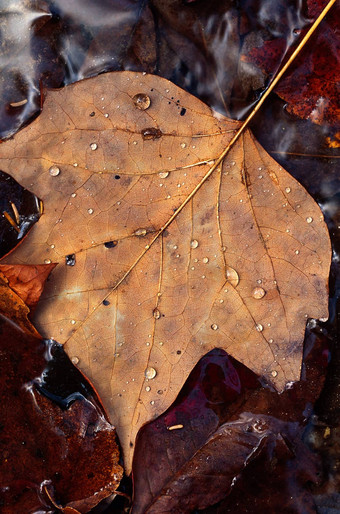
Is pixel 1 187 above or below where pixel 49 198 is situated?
below

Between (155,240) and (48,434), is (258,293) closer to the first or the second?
(155,240)

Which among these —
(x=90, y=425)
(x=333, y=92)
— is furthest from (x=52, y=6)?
(x=90, y=425)

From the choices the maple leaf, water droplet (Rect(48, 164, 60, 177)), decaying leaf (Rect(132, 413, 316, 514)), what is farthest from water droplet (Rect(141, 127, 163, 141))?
decaying leaf (Rect(132, 413, 316, 514))

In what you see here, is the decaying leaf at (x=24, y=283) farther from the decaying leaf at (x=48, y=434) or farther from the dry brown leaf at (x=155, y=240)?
the decaying leaf at (x=48, y=434)

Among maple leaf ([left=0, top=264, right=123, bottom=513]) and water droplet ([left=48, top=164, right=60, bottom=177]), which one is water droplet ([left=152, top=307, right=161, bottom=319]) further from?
water droplet ([left=48, top=164, right=60, bottom=177])

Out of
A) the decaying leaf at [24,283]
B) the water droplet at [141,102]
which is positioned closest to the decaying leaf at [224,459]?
the decaying leaf at [24,283]

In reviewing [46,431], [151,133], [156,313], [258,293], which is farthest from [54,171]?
[46,431]

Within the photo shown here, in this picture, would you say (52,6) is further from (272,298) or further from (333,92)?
(272,298)
